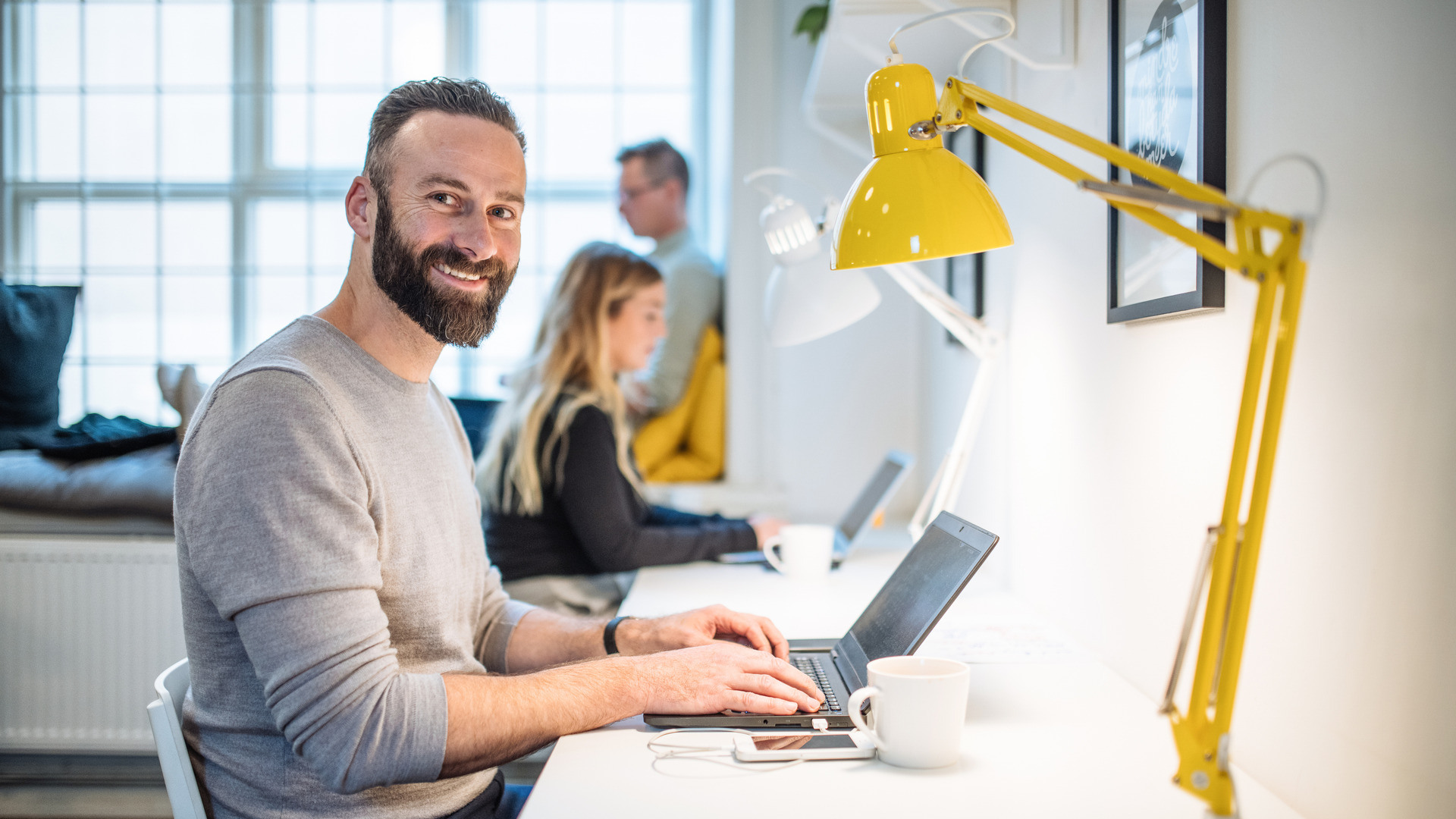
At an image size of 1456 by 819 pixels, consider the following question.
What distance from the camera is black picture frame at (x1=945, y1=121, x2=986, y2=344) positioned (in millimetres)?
1900

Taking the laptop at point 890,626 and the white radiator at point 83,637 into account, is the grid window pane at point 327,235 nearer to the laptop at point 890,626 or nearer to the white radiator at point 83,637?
the white radiator at point 83,637

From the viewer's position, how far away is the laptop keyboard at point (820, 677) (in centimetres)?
98

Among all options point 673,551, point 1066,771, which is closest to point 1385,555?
point 1066,771

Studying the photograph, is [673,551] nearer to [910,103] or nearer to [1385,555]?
[910,103]

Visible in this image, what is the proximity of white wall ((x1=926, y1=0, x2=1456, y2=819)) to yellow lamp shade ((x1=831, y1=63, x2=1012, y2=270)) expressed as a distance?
0.25 meters

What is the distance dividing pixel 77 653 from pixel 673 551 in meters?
1.69

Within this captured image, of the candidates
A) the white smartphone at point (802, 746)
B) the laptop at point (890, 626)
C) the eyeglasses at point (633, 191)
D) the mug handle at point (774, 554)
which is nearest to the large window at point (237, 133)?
the eyeglasses at point (633, 191)

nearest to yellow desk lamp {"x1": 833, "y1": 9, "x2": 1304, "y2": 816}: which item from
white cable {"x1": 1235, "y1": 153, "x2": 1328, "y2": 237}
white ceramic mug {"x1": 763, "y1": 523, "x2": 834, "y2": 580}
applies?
white cable {"x1": 1235, "y1": 153, "x2": 1328, "y2": 237}

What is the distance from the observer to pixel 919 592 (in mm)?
1057

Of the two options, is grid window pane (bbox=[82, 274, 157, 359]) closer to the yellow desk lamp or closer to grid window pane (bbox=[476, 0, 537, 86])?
grid window pane (bbox=[476, 0, 537, 86])

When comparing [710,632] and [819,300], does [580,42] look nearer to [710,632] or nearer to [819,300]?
[819,300]

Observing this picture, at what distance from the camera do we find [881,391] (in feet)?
9.04

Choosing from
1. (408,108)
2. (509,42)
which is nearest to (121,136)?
(509,42)

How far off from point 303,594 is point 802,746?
1.53 feet
